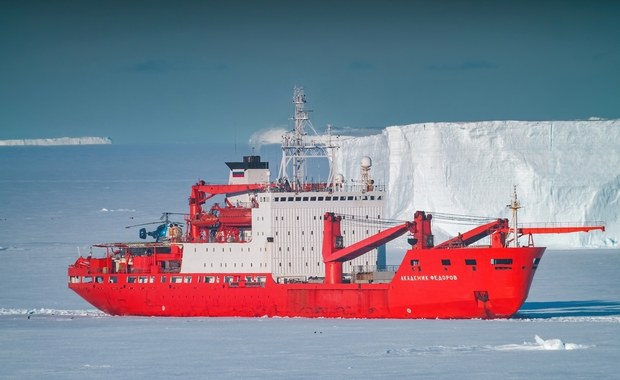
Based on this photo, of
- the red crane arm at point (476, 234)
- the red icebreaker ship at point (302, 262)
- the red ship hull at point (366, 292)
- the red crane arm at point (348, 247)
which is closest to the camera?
the red ship hull at point (366, 292)

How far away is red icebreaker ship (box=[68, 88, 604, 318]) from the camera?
32719mm

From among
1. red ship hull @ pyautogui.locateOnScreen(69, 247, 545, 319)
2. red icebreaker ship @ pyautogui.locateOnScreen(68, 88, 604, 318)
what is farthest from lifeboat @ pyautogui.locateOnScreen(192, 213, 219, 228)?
red ship hull @ pyautogui.locateOnScreen(69, 247, 545, 319)

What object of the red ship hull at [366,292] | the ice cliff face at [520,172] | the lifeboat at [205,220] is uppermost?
the ice cliff face at [520,172]

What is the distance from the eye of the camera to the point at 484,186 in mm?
51031

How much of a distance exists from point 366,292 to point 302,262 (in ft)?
6.89

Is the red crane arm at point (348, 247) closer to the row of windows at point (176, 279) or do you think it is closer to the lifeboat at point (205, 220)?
the row of windows at point (176, 279)

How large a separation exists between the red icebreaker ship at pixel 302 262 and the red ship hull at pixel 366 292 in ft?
0.09

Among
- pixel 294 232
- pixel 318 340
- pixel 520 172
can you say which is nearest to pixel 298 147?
pixel 294 232

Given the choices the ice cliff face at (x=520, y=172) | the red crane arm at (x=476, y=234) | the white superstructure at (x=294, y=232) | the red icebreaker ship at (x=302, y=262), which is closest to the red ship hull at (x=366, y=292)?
the red icebreaker ship at (x=302, y=262)

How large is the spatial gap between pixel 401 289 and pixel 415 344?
5172 mm

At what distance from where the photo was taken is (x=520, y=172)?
5044 cm

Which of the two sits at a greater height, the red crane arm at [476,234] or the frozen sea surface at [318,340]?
the red crane arm at [476,234]

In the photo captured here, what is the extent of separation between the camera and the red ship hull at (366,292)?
107 ft

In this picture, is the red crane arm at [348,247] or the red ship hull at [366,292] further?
the red crane arm at [348,247]
